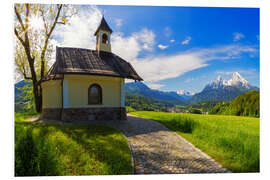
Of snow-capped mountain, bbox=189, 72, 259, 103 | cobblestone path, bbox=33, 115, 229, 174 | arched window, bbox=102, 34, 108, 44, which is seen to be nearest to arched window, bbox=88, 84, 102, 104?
arched window, bbox=102, 34, 108, 44

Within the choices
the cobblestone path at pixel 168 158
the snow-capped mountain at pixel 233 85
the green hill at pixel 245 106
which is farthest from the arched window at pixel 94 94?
the green hill at pixel 245 106

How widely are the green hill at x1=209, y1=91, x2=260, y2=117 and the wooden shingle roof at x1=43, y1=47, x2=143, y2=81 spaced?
210 inches

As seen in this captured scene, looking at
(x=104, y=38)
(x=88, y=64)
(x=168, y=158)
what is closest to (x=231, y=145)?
(x=168, y=158)

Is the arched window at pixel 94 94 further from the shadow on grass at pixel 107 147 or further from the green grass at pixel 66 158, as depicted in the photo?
the green grass at pixel 66 158

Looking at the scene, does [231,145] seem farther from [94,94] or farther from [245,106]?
[94,94]

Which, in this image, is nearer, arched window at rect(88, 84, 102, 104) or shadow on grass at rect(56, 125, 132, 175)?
shadow on grass at rect(56, 125, 132, 175)

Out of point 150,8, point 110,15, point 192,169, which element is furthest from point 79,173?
point 150,8

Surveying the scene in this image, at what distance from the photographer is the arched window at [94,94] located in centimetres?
654

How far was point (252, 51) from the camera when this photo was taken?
406cm

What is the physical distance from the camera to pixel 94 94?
6.63m

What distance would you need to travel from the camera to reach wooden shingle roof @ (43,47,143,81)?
18.8 ft

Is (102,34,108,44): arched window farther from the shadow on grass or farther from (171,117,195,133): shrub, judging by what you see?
(171,117,195,133): shrub

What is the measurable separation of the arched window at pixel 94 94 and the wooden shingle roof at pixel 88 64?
91 cm
